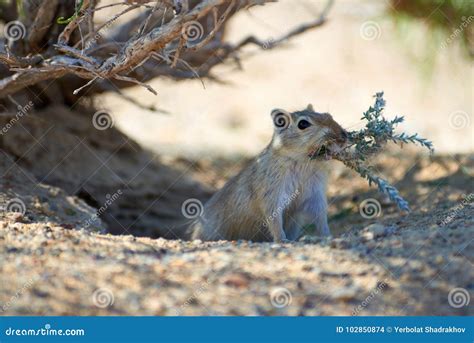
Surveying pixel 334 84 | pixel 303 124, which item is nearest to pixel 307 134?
pixel 303 124

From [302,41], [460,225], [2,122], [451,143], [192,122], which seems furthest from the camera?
[302,41]

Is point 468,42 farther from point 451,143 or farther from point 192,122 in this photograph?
point 192,122

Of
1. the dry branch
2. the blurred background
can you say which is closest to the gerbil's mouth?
the dry branch

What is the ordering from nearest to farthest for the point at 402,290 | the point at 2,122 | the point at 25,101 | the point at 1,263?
the point at 402,290
the point at 1,263
the point at 2,122
the point at 25,101

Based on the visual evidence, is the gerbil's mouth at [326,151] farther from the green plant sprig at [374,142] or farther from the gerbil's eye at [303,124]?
the gerbil's eye at [303,124]

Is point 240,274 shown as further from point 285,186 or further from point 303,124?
point 303,124

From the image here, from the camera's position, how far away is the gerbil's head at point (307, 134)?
→ 6.11 meters

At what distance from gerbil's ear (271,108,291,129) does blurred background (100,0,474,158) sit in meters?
2.13

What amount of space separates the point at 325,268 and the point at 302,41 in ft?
45.1

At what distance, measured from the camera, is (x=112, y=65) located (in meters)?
5.55

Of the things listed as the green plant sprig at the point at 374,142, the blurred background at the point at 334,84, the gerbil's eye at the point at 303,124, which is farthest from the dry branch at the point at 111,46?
the green plant sprig at the point at 374,142

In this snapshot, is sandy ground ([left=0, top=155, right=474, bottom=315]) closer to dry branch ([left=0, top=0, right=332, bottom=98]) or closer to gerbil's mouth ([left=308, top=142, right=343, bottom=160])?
gerbil's mouth ([left=308, top=142, right=343, bottom=160])

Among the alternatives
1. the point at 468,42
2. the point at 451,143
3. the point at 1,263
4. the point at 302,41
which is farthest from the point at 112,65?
the point at 302,41

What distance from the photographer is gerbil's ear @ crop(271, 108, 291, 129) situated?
21.3 ft
